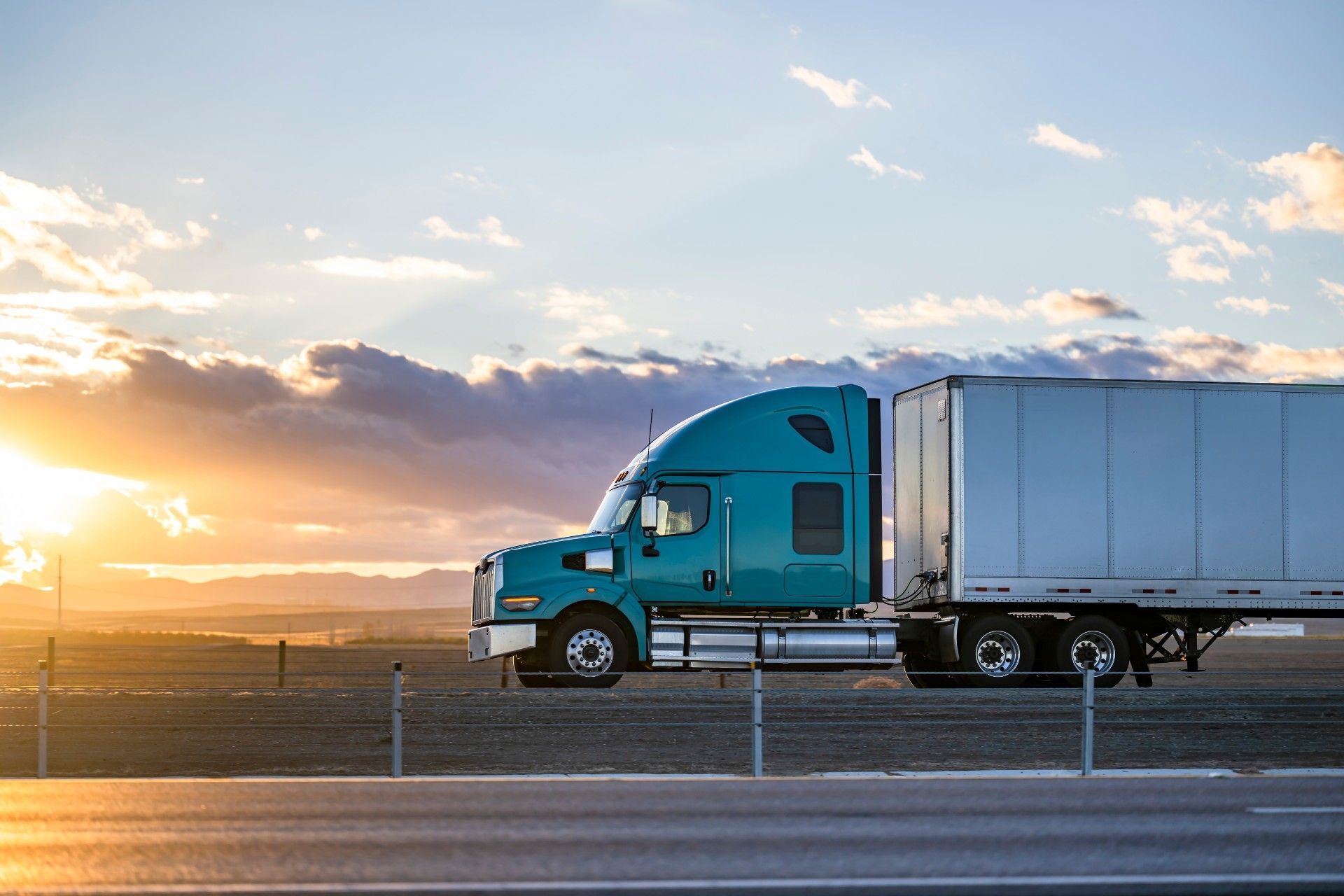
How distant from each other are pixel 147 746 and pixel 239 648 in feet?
135

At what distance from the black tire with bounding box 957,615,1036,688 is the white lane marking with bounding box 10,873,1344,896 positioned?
14.2 meters

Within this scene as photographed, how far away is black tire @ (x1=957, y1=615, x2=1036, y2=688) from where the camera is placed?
75.1 ft

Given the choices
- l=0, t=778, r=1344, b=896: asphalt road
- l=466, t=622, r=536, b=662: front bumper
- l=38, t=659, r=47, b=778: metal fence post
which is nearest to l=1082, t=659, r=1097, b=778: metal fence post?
l=0, t=778, r=1344, b=896: asphalt road

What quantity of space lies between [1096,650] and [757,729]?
10003mm

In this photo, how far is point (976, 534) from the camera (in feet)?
75.2

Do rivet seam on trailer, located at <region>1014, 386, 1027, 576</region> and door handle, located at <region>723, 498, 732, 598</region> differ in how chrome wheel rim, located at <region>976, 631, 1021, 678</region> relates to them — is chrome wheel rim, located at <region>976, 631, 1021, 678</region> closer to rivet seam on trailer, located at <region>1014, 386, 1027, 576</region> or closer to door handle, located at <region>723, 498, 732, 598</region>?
rivet seam on trailer, located at <region>1014, 386, 1027, 576</region>

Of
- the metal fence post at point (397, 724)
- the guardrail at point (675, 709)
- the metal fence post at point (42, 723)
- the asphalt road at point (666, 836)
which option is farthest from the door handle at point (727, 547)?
the metal fence post at point (42, 723)

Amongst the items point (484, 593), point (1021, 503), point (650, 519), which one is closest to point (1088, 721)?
point (1021, 503)

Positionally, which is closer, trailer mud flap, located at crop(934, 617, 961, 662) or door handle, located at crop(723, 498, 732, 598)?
trailer mud flap, located at crop(934, 617, 961, 662)

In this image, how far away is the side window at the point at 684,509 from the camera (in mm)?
23047

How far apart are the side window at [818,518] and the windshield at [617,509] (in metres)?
2.46

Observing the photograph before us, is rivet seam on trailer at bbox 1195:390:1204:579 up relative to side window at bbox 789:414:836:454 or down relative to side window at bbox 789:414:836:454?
down

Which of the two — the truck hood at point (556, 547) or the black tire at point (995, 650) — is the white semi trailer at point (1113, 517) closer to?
the black tire at point (995, 650)

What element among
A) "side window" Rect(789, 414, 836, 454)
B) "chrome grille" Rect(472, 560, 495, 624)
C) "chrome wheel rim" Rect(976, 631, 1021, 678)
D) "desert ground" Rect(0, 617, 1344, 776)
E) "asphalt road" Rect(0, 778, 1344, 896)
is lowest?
"desert ground" Rect(0, 617, 1344, 776)
